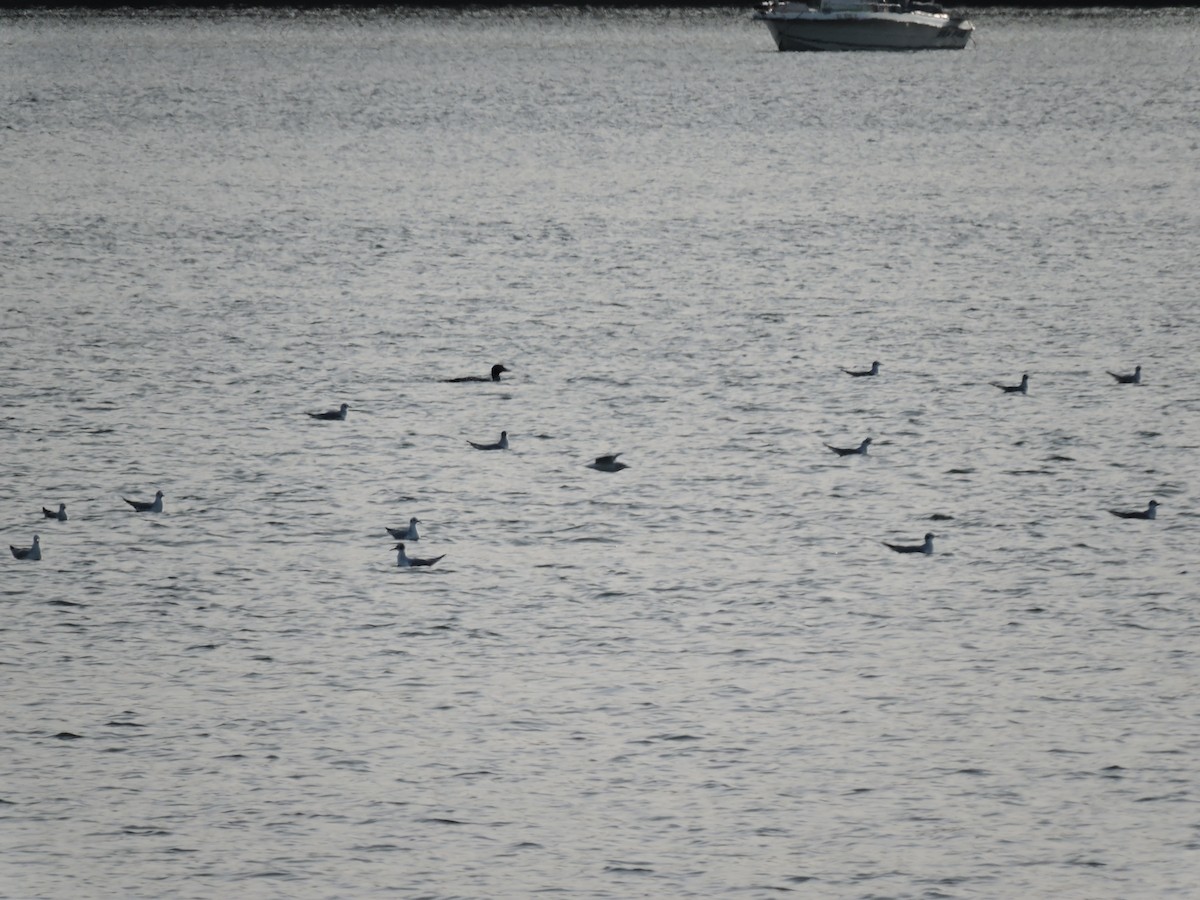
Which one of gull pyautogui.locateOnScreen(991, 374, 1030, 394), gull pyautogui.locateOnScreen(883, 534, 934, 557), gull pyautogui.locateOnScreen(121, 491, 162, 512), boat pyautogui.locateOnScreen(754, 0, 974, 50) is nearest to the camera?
gull pyautogui.locateOnScreen(883, 534, 934, 557)

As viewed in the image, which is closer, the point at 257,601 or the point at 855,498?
the point at 257,601

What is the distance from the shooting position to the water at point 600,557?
17344mm

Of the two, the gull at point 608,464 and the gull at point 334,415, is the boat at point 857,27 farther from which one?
the gull at point 608,464

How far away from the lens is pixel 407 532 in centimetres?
2600

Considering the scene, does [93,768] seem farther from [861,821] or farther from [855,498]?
[855,498]

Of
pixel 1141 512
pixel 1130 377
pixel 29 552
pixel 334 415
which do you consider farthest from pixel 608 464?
pixel 1130 377

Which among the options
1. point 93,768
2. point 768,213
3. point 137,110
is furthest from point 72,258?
point 137,110

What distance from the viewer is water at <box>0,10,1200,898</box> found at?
17344mm

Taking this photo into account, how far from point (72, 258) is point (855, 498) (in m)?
27.9

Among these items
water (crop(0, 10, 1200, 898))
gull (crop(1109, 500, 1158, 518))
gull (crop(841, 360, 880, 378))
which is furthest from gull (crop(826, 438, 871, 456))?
gull (crop(841, 360, 880, 378))

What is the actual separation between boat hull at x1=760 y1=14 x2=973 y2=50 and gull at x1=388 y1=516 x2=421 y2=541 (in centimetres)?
12610

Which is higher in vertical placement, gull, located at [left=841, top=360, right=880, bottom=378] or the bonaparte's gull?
the bonaparte's gull

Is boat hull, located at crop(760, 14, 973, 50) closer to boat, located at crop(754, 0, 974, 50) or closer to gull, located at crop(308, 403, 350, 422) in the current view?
boat, located at crop(754, 0, 974, 50)

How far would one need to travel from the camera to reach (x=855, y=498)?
28125mm
